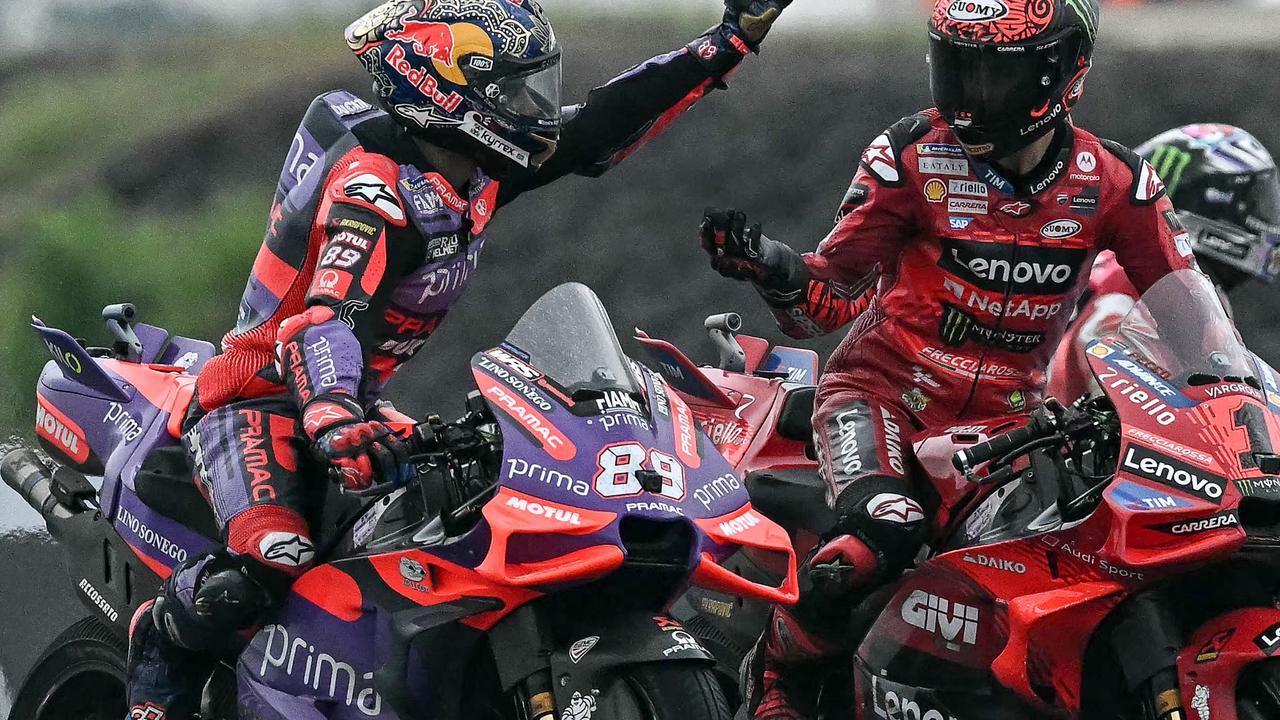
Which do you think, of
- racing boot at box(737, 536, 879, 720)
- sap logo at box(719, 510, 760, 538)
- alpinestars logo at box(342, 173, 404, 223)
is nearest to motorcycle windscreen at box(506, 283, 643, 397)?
sap logo at box(719, 510, 760, 538)

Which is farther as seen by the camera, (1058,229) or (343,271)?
(1058,229)

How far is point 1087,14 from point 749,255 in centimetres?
118

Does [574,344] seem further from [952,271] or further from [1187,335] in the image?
[1187,335]

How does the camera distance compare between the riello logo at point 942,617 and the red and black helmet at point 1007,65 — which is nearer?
the riello logo at point 942,617

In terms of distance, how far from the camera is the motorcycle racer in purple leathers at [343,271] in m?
4.96

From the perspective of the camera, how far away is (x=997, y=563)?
4957 millimetres

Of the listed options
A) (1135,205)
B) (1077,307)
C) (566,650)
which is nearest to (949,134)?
(1135,205)

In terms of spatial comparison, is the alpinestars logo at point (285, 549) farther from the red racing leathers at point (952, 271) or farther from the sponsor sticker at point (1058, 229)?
the sponsor sticker at point (1058, 229)

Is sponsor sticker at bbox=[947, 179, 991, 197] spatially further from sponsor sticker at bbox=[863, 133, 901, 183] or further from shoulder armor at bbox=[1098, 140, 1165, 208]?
shoulder armor at bbox=[1098, 140, 1165, 208]

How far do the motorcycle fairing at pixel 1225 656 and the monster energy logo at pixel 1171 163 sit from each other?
2530 millimetres

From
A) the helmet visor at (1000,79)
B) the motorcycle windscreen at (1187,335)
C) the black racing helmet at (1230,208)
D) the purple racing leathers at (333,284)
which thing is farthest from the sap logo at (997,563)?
the black racing helmet at (1230,208)

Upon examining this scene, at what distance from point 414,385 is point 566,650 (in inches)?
276

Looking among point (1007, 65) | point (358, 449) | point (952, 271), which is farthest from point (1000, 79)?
point (358, 449)

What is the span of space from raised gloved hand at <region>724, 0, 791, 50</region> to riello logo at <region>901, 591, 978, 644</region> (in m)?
1.75
